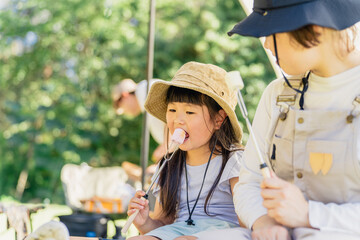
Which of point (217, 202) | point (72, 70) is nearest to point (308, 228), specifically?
point (217, 202)

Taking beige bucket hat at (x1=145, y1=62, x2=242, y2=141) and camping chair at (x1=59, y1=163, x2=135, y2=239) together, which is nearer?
beige bucket hat at (x1=145, y1=62, x2=242, y2=141)

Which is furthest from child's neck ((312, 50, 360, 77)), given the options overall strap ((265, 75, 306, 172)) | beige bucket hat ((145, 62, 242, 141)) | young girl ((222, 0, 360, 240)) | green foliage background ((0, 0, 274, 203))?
green foliage background ((0, 0, 274, 203))

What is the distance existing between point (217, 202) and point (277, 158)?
58 centimetres

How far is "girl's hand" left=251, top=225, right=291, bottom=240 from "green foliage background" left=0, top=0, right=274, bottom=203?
6.40 metres

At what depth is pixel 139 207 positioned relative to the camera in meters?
1.97

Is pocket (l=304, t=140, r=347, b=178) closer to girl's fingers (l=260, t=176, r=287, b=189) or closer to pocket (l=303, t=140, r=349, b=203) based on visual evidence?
pocket (l=303, t=140, r=349, b=203)

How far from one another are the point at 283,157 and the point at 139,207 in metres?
0.70

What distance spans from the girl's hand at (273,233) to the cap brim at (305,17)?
1.64 ft

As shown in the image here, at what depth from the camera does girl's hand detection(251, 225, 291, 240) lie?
1282 millimetres

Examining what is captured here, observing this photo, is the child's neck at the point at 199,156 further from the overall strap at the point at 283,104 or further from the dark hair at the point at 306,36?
the dark hair at the point at 306,36

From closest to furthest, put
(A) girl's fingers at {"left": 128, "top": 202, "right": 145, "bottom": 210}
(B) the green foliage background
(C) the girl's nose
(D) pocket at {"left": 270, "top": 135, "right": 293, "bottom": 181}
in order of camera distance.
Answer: (D) pocket at {"left": 270, "top": 135, "right": 293, "bottom": 181}, (A) girl's fingers at {"left": 128, "top": 202, "right": 145, "bottom": 210}, (C) the girl's nose, (B) the green foliage background

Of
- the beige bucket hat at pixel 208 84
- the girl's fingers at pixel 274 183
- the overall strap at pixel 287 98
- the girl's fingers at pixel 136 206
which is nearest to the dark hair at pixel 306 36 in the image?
the overall strap at pixel 287 98

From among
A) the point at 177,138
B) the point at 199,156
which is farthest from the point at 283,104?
the point at 199,156

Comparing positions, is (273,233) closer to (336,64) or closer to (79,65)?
(336,64)
